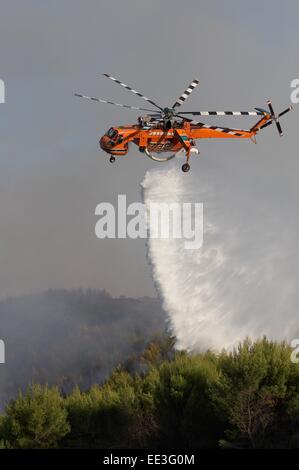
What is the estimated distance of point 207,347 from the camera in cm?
5797

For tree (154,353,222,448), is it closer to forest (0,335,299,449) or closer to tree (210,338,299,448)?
forest (0,335,299,449)

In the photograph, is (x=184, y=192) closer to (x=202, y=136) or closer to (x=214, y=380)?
(x=202, y=136)

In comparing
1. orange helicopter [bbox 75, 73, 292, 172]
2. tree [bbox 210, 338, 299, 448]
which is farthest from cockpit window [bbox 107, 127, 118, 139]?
tree [bbox 210, 338, 299, 448]

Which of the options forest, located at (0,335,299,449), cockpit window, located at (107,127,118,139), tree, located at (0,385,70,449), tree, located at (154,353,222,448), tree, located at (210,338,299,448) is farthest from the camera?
tree, located at (0,385,70,449)

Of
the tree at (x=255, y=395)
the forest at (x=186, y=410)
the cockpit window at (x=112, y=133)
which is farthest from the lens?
the cockpit window at (x=112, y=133)

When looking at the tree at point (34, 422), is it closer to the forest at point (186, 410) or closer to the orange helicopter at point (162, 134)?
the forest at point (186, 410)

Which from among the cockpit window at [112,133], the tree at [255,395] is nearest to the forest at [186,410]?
the tree at [255,395]

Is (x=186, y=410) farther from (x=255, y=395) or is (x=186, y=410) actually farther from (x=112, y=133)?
(x=112, y=133)

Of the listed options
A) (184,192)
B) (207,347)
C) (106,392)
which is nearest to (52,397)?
(106,392)

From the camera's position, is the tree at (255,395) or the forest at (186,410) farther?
the forest at (186,410)

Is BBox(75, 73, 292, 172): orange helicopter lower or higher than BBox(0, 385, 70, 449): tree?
higher

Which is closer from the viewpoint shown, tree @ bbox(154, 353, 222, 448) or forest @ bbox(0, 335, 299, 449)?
forest @ bbox(0, 335, 299, 449)

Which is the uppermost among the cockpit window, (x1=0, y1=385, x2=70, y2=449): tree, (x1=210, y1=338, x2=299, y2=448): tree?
the cockpit window

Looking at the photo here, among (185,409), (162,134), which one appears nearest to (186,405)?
(185,409)
